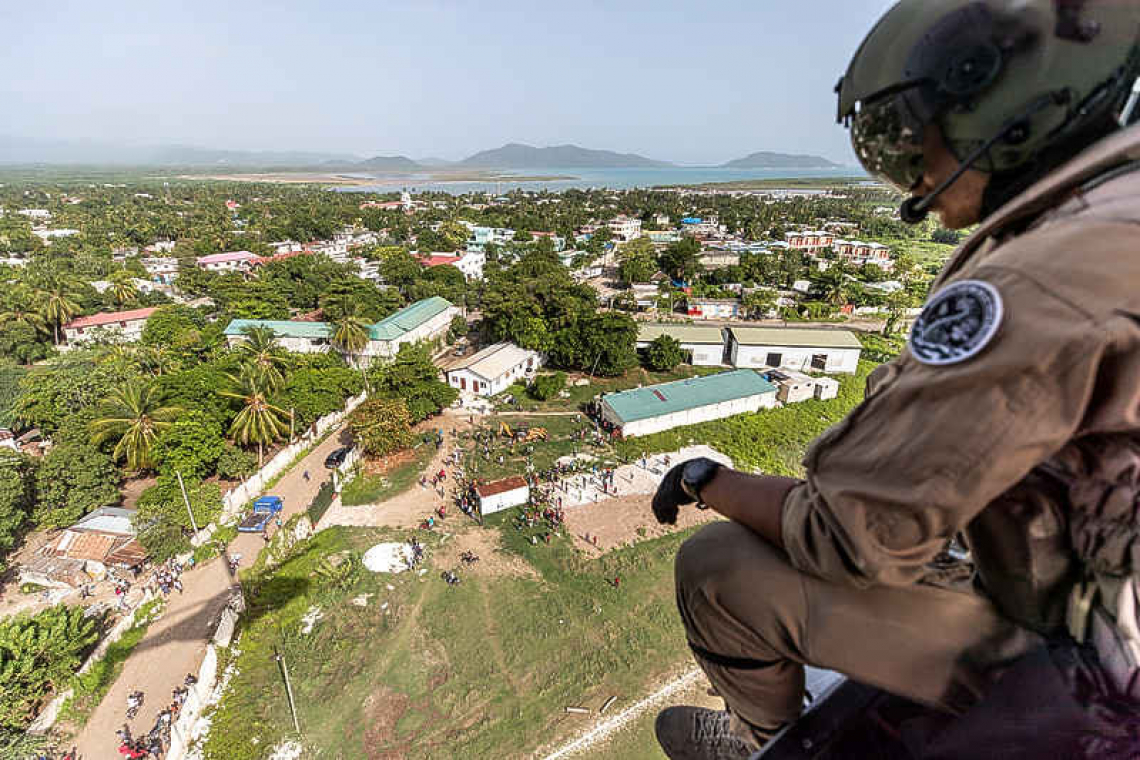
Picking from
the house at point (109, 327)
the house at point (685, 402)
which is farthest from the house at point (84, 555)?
the house at point (109, 327)

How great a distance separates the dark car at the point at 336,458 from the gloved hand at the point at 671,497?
1899 centimetres

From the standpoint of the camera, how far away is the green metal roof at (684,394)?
71.0 feet

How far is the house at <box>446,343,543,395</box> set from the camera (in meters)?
24.9

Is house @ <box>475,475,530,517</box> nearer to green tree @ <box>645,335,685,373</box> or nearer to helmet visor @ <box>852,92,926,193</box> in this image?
green tree @ <box>645,335,685,373</box>

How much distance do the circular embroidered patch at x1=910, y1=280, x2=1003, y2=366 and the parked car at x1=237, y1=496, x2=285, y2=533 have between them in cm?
1847

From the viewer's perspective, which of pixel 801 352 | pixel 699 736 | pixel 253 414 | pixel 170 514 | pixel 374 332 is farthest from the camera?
pixel 801 352

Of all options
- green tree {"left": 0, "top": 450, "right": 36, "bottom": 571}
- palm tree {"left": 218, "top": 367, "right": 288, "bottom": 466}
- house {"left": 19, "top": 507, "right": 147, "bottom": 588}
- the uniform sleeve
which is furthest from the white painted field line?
green tree {"left": 0, "top": 450, "right": 36, "bottom": 571}

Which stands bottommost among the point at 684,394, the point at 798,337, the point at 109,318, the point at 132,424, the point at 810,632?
the point at 684,394

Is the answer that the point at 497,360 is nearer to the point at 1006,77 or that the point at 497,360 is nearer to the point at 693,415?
the point at 693,415

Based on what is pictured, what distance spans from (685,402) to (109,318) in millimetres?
34502

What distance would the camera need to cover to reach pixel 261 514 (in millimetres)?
16438

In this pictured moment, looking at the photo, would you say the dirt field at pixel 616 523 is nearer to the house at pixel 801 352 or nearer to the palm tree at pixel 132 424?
the house at pixel 801 352

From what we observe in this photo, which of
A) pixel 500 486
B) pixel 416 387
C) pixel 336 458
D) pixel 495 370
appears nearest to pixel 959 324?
pixel 500 486

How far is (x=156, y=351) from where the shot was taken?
80.6 ft
